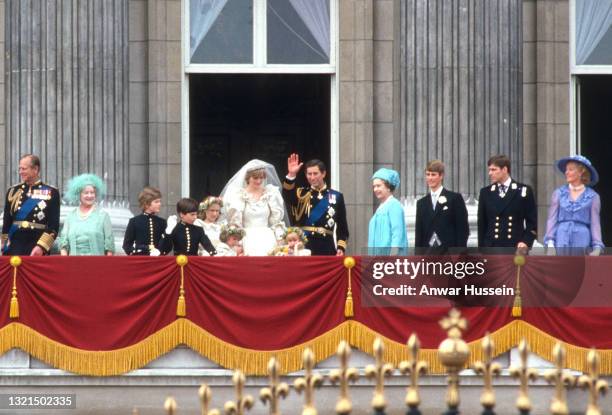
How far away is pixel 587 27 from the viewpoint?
2145cm

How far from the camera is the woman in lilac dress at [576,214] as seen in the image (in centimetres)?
1652

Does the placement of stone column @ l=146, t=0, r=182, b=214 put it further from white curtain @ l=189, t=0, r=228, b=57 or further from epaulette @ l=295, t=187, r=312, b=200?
epaulette @ l=295, t=187, r=312, b=200

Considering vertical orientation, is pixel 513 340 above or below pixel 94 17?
below

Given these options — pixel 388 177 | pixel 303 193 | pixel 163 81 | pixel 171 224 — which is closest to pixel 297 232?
pixel 303 193

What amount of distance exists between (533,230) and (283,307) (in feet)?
9.69

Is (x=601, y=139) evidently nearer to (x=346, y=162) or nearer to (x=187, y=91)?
(x=346, y=162)

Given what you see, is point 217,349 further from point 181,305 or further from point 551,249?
point 551,249

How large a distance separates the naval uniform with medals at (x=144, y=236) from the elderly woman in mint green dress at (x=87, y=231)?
266 mm

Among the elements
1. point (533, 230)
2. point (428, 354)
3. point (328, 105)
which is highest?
point (328, 105)

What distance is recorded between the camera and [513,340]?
15680 millimetres

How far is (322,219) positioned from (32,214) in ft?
10.2

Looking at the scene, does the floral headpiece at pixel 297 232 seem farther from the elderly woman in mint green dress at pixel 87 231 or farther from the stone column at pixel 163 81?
the stone column at pixel 163 81

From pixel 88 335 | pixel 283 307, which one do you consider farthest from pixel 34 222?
pixel 283 307

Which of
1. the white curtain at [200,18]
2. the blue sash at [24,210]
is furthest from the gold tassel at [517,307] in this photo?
the white curtain at [200,18]
